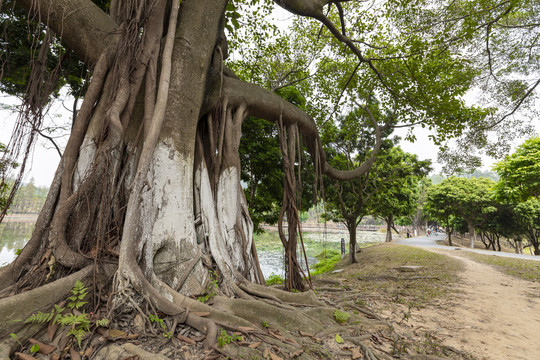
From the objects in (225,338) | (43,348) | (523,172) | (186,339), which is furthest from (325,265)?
(43,348)

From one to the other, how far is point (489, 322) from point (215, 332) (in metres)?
3.92

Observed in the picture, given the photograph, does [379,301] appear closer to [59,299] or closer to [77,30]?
[59,299]

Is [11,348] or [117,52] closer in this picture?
[11,348]

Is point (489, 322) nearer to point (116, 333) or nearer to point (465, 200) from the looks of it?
point (116, 333)

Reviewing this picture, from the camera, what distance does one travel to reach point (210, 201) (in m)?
3.17

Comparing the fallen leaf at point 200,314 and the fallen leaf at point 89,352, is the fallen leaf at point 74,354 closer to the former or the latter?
the fallen leaf at point 89,352

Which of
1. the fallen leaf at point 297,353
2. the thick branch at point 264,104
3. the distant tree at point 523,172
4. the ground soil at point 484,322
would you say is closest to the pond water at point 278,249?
the ground soil at point 484,322

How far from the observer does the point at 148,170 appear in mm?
2266

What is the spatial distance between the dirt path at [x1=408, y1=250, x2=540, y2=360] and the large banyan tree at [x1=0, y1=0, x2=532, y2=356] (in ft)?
6.10

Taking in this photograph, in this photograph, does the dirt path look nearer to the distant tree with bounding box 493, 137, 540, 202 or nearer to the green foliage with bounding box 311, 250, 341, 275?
the green foliage with bounding box 311, 250, 341, 275

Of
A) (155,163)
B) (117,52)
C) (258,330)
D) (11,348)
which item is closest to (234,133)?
(155,163)

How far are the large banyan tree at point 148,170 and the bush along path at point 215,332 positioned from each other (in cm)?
7

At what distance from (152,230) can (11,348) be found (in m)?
1.10

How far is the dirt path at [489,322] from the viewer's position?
109 inches
